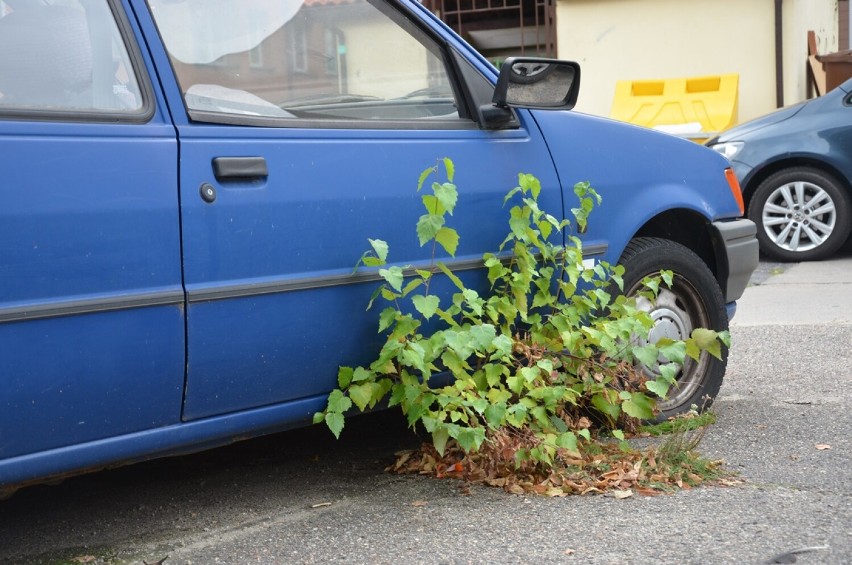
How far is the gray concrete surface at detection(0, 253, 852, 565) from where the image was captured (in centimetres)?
316

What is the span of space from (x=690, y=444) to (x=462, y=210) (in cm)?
111

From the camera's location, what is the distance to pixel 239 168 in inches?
126

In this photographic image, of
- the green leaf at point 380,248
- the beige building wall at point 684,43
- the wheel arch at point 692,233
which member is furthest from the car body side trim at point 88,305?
the beige building wall at point 684,43

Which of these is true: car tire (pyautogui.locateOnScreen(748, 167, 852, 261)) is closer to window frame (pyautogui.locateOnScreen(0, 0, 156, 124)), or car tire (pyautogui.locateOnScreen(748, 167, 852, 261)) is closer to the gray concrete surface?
the gray concrete surface

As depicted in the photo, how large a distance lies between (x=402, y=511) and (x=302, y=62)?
54.7 inches

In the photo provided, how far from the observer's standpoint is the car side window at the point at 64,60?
9.55ft

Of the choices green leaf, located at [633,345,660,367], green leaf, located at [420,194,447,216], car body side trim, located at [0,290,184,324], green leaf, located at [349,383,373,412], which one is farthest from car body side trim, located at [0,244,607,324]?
green leaf, located at [633,345,660,367]

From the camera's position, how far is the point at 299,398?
347 cm

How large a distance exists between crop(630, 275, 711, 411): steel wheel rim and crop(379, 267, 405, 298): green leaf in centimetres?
130

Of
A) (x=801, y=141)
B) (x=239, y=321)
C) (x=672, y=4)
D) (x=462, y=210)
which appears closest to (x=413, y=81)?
(x=462, y=210)

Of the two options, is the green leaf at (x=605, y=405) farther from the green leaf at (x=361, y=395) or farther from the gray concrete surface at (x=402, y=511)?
the green leaf at (x=361, y=395)

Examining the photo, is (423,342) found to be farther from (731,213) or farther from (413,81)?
(731,213)

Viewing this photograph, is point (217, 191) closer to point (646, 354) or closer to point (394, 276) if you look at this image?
point (394, 276)

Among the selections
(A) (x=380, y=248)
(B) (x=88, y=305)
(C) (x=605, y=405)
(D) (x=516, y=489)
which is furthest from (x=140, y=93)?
(C) (x=605, y=405)
